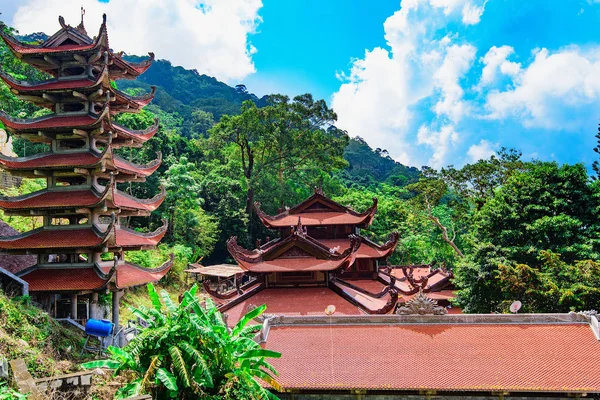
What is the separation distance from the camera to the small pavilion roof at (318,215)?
2606cm

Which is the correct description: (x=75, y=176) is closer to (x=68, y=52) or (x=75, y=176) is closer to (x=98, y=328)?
(x=68, y=52)

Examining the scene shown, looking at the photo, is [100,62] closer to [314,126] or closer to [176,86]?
[314,126]

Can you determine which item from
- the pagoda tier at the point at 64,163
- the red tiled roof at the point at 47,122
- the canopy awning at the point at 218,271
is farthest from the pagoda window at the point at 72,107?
the canopy awning at the point at 218,271

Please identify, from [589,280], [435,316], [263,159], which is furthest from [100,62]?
[263,159]

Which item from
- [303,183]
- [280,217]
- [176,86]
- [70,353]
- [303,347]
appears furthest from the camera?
[176,86]

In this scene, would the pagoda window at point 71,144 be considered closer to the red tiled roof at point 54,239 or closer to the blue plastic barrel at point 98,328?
the red tiled roof at point 54,239

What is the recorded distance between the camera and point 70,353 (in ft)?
47.9

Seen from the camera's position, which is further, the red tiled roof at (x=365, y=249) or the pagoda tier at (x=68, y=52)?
the red tiled roof at (x=365, y=249)

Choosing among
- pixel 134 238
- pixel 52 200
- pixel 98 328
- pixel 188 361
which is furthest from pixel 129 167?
pixel 188 361

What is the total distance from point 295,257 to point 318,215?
622 cm

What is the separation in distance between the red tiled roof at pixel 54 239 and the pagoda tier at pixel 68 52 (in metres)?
7.22

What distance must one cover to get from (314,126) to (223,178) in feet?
42.3

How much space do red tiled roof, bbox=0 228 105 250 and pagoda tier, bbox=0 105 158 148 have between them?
413cm

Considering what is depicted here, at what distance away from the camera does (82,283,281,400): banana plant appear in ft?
34.7
